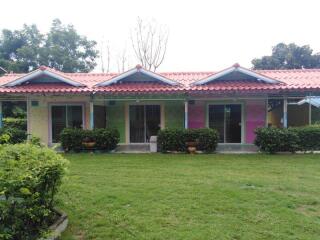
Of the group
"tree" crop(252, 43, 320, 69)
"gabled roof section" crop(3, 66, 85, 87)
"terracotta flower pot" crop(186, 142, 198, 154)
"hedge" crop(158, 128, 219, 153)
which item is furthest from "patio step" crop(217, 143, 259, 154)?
"tree" crop(252, 43, 320, 69)

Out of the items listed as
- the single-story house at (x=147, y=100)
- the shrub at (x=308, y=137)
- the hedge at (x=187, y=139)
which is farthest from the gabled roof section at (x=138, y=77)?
the shrub at (x=308, y=137)

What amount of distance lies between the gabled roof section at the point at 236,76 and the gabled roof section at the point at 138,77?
4.54ft

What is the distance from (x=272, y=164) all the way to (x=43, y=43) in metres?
29.3

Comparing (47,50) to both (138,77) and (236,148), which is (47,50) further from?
(236,148)

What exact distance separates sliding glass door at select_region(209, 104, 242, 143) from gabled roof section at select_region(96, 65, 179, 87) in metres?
2.30

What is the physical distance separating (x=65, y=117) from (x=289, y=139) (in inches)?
385

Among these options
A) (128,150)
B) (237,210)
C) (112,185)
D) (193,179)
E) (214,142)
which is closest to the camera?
(237,210)

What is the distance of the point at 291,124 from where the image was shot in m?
19.2

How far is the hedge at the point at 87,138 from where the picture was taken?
14297 millimetres

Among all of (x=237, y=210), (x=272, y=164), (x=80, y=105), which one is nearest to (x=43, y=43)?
(x=80, y=105)

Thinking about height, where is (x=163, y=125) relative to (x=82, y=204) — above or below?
above

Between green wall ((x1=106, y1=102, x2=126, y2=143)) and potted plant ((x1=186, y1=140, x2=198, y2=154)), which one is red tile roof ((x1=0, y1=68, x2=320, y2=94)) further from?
potted plant ((x1=186, y1=140, x2=198, y2=154))

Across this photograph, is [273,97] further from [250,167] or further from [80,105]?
[80,105]

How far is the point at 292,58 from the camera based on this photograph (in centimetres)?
3088
